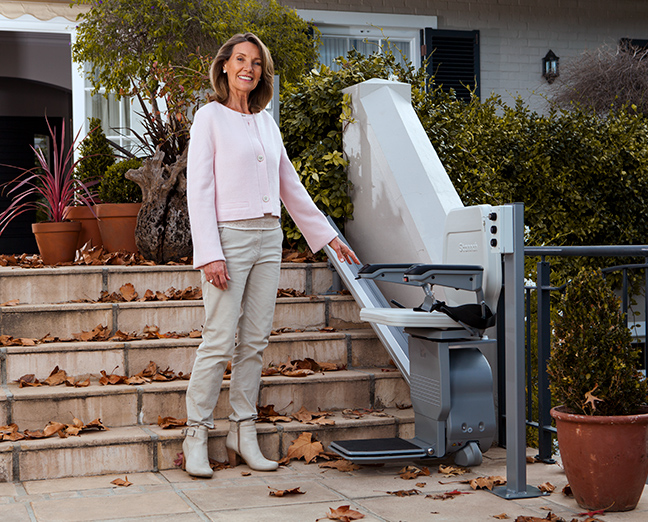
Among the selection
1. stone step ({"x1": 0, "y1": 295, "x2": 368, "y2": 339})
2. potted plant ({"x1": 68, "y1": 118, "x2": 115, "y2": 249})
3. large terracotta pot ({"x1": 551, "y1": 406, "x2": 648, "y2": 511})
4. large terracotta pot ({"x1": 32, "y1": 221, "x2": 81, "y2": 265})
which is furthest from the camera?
potted plant ({"x1": 68, "y1": 118, "x2": 115, "y2": 249})

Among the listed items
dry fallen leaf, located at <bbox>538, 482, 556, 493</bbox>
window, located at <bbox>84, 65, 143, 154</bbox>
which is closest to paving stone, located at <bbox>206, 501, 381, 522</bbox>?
dry fallen leaf, located at <bbox>538, 482, 556, 493</bbox>

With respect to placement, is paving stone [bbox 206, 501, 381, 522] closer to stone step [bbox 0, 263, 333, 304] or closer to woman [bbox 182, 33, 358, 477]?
woman [bbox 182, 33, 358, 477]

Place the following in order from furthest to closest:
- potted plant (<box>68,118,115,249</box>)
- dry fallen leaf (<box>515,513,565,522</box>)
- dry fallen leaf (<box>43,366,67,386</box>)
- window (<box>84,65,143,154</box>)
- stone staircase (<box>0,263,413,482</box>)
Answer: window (<box>84,65,143,154</box>)
potted plant (<box>68,118,115,249</box>)
dry fallen leaf (<box>43,366,67,386</box>)
stone staircase (<box>0,263,413,482</box>)
dry fallen leaf (<box>515,513,565,522</box>)

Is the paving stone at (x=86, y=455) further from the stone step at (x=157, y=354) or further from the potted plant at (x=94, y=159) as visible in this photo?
the potted plant at (x=94, y=159)

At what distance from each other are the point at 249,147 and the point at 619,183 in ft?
15.6

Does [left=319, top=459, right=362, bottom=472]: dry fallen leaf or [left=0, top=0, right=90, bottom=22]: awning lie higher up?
[left=0, top=0, right=90, bottom=22]: awning

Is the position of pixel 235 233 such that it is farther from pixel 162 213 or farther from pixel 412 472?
pixel 162 213

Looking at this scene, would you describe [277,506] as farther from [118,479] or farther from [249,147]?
[249,147]

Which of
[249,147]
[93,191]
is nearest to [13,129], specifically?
[93,191]

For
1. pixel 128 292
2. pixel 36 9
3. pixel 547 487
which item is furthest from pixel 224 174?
pixel 36 9

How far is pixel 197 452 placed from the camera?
10.7 feet

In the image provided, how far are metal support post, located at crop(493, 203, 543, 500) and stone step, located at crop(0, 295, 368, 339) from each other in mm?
1602

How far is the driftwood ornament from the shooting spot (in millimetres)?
4828

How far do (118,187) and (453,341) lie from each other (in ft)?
10.2
